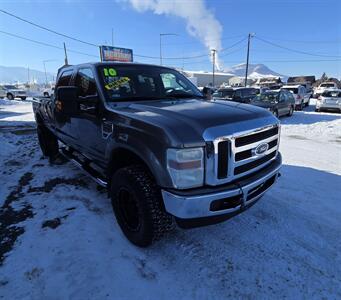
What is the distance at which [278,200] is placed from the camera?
13.5 ft

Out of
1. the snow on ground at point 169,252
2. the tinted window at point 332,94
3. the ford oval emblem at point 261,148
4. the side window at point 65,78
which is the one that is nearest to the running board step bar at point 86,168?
the snow on ground at point 169,252

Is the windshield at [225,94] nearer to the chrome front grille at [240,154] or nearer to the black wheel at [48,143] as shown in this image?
the black wheel at [48,143]

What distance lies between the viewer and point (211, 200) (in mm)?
2371

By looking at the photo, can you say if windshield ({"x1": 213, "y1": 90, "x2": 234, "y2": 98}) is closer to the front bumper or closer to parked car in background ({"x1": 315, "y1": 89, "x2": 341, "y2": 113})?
parked car in background ({"x1": 315, "y1": 89, "x2": 341, "y2": 113})

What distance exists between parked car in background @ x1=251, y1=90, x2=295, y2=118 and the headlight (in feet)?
39.4

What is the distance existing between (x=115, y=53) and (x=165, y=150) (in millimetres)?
28674

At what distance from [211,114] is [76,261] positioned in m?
1.98

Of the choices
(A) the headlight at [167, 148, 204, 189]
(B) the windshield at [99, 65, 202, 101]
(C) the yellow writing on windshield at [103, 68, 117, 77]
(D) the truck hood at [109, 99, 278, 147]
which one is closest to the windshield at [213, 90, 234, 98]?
(B) the windshield at [99, 65, 202, 101]

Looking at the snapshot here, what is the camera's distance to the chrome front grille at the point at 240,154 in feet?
7.92

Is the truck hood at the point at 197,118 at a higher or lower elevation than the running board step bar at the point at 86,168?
higher

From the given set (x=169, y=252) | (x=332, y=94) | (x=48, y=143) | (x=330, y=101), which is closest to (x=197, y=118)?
(x=169, y=252)

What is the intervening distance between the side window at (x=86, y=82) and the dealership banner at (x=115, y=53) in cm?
2361

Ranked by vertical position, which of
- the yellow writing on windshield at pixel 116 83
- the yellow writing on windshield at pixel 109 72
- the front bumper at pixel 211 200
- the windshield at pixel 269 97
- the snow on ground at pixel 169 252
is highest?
the yellow writing on windshield at pixel 109 72

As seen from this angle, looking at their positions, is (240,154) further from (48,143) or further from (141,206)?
(48,143)
